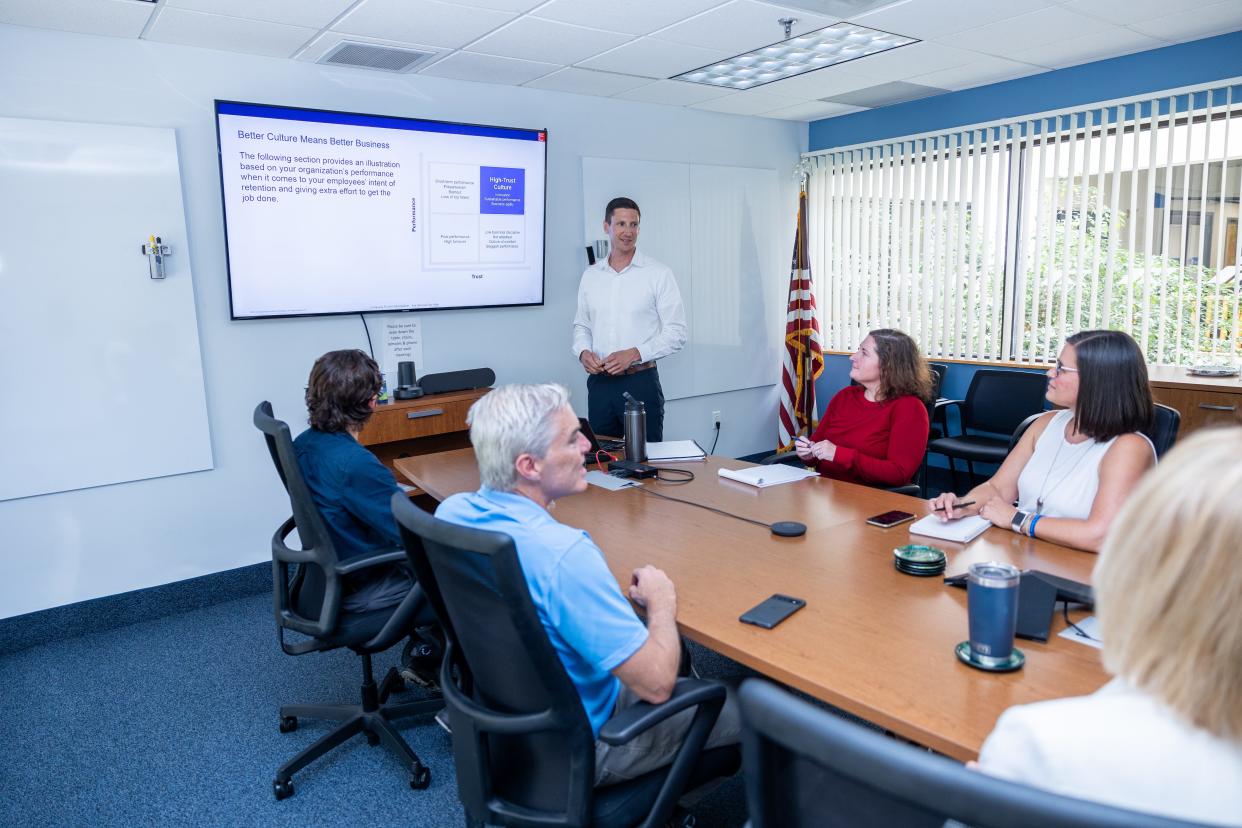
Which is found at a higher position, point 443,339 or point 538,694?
point 443,339

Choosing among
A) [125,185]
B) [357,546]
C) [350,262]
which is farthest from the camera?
[350,262]

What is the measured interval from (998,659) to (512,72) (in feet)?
12.5

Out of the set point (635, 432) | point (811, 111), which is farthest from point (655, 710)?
point (811, 111)

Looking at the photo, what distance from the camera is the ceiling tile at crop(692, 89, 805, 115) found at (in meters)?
5.11

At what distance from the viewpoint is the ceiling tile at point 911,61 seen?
4.15 metres

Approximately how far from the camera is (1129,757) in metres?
0.78

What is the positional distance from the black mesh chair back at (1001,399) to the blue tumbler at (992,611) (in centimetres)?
370

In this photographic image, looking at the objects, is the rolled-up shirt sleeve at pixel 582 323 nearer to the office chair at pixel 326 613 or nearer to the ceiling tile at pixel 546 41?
the ceiling tile at pixel 546 41

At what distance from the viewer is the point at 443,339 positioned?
4551 mm

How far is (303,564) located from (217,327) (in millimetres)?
1868

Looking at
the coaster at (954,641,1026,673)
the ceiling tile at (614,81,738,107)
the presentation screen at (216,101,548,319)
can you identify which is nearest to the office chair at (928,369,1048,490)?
the ceiling tile at (614,81,738,107)

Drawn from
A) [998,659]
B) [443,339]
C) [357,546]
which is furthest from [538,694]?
[443,339]

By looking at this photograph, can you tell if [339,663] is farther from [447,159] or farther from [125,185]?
[447,159]

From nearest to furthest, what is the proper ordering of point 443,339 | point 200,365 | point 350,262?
point 200,365 < point 350,262 < point 443,339
